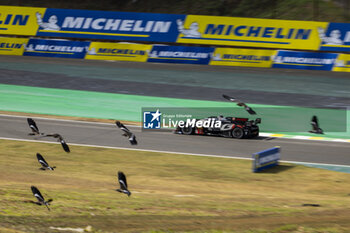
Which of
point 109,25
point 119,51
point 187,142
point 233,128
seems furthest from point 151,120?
point 109,25

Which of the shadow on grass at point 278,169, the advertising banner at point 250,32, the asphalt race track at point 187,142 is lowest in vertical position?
the shadow on grass at point 278,169

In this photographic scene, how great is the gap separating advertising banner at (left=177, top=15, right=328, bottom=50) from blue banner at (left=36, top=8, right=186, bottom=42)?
122cm

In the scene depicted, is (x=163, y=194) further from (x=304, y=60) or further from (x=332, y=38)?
(x=332, y=38)

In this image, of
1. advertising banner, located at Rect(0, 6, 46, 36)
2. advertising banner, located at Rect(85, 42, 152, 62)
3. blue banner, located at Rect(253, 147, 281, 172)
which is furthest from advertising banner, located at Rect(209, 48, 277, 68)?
blue banner, located at Rect(253, 147, 281, 172)

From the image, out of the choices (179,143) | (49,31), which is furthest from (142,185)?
(49,31)

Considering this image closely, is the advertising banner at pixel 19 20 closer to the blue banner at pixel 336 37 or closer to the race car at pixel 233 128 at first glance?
the blue banner at pixel 336 37

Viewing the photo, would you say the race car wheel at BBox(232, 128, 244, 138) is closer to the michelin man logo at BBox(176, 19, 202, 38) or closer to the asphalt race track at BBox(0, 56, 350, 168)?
the asphalt race track at BBox(0, 56, 350, 168)

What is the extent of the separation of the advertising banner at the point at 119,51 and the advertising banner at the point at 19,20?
6.16 meters

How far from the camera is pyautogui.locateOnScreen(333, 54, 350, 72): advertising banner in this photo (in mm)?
35531

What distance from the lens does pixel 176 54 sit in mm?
40031

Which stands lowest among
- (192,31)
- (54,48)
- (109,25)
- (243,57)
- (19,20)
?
(243,57)

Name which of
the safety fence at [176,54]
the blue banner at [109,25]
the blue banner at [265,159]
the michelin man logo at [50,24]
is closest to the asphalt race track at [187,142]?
the blue banner at [265,159]

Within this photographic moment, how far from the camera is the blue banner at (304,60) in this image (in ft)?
118

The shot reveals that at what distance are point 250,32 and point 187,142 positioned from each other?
18.7 meters
